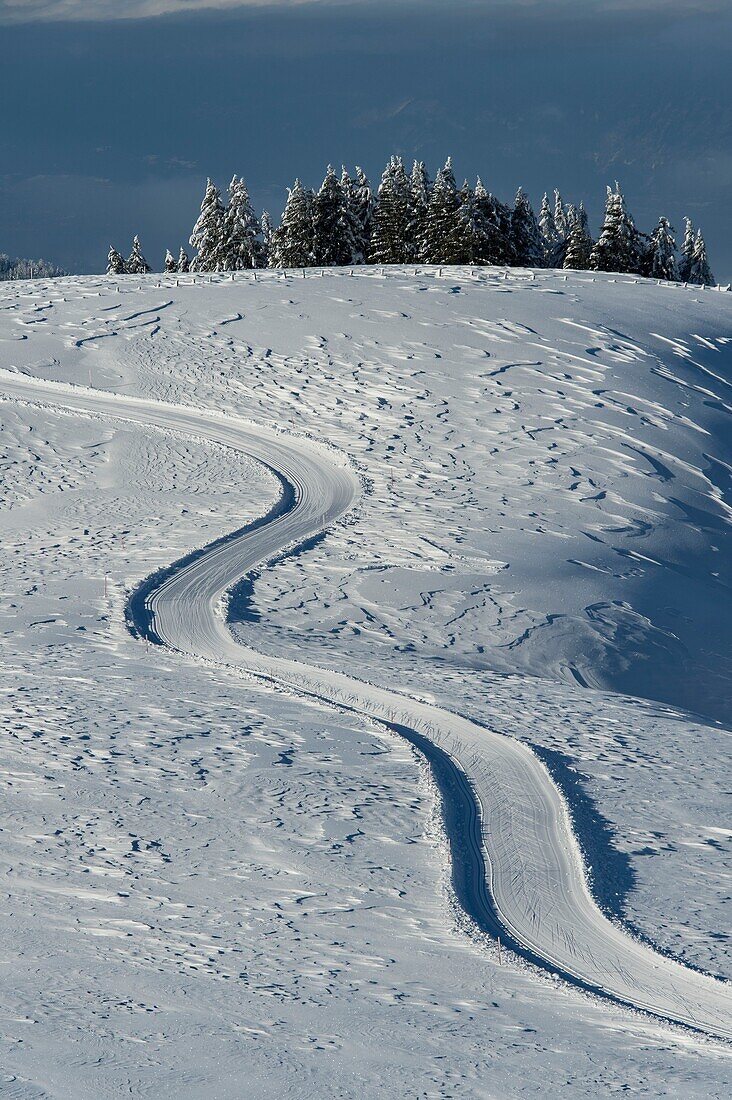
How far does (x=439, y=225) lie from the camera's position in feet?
199

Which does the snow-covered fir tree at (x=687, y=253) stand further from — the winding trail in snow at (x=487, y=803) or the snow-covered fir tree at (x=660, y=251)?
the winding trail in snow at (x=487, y=803)

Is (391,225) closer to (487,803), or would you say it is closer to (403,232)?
(403,232)

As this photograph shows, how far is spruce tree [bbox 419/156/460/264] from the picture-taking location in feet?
195

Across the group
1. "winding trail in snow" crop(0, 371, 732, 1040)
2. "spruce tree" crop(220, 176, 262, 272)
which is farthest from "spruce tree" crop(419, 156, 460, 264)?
"winding trail in snow" crop(0, 371, 732, 1040)

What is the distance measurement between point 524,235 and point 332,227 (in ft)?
35.6

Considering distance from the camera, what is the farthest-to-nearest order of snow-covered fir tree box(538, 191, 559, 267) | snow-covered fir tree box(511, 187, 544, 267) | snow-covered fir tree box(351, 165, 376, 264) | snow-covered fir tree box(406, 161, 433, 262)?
snow-covered fir tree box(538, 191, 559, 267), snow-covered fir tree box(351, 165, 376, 264), snow-covered fir tree box(406, 161, 433, 262), snow-covered fir tree box(511, 187, 544, 267)

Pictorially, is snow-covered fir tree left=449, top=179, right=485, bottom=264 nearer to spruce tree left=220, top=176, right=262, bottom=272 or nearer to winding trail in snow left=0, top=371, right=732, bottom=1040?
spruce tree left=220, top=176, right=262, bottom=272

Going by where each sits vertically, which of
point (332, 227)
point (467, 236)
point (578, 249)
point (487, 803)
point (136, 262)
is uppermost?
point (578, 249)

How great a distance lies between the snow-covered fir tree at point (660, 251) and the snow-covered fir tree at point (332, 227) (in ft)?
54.4

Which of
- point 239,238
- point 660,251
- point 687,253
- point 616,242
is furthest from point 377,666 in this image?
point 687,253

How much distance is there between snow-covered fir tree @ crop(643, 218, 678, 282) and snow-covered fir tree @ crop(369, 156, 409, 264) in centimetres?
1361

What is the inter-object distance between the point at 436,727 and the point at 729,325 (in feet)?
93.6

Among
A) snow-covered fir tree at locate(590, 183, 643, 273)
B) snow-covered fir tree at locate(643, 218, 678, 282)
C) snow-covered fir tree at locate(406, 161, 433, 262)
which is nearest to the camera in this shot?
snow-covered fir tree at locate(590, 183, 643, 273)

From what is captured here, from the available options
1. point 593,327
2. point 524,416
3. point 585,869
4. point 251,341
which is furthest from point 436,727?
point 593,327
